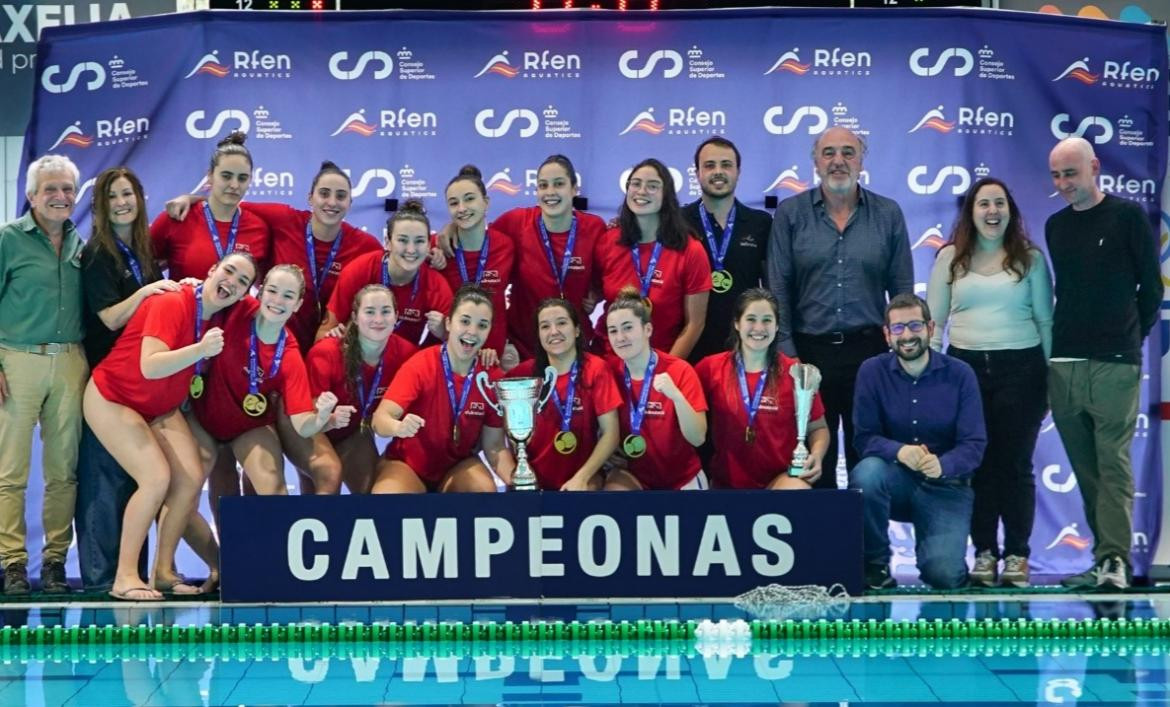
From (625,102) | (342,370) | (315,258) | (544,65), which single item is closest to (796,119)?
(625,102)

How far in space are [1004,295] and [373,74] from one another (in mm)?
3439

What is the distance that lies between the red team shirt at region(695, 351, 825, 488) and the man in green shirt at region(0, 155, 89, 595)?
116 inches

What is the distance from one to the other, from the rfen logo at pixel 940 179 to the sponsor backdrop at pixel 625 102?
1 centimetres

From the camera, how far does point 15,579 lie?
25.0 ft

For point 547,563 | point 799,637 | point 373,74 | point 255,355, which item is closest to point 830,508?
point 799,637

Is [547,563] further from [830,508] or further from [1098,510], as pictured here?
[1098,510]

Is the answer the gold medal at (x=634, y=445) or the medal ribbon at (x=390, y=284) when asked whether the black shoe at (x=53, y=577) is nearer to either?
the medal ribbon at (x=390, y=284)

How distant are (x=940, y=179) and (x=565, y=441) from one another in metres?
2.62

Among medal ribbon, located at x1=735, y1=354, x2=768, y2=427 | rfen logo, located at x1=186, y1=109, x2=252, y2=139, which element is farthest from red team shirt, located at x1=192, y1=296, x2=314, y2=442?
medal ribbon, located at x1=735, y1=354, x2=768, y2=427

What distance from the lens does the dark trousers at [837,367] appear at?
25.5 ft

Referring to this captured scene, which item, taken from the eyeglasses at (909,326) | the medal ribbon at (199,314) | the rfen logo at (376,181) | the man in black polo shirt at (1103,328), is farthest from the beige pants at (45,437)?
the man in black polo shirt at (1103,328)

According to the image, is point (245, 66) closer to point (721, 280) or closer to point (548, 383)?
point (548, 383)

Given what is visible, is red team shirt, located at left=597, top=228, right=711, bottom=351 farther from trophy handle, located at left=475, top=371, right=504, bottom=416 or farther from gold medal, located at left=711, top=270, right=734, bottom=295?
trophy handle, located at left=475, top=371, right=504, bottom=416

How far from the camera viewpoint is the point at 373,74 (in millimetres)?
8602
